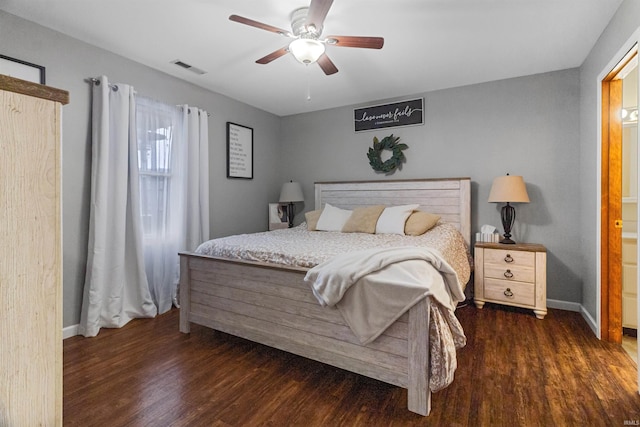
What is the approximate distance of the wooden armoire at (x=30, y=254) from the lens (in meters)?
0.72

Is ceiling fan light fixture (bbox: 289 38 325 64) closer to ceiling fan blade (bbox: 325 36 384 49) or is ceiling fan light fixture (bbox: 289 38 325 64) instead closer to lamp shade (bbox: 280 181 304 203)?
ceiling fan blade (bbox: 325 36 384 49)

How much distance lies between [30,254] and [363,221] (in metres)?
2.91

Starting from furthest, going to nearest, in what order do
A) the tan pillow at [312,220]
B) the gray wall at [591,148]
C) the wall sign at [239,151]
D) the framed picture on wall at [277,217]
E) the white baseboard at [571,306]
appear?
the framed picture on wall at [277,217]
the wall sign at [239,151]
the tan pillow at [312,220]
the white baseboard at [571,306]
the gray wall at [591,148]

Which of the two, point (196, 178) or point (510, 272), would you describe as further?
point (196, 178)

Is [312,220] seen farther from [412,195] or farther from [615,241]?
[615,241]

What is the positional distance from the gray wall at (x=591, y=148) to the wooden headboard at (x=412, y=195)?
982 millimetres

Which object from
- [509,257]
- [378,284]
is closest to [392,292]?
[378,284]

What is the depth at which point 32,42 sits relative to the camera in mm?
2330

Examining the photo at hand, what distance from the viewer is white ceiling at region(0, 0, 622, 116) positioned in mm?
2158

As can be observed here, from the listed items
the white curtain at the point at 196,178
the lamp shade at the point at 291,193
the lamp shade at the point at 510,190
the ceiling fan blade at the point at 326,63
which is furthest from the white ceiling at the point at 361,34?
the lamp shade at the point at 291,193

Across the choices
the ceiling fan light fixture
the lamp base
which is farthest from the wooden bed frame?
the lamp base

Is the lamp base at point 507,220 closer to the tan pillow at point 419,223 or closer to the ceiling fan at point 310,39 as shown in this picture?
the tan pillow at point 419,223

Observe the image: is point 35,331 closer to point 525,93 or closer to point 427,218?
point 427,218

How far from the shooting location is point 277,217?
459cm
